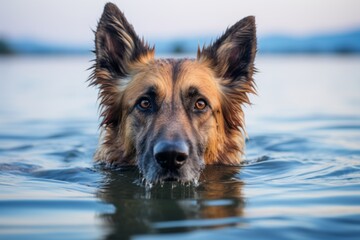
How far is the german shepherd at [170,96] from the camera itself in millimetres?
6730

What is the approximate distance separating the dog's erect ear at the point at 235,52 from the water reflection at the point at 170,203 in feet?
4.74

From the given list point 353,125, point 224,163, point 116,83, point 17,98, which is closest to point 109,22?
point 116,83

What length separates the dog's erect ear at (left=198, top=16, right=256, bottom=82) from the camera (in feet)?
26.1

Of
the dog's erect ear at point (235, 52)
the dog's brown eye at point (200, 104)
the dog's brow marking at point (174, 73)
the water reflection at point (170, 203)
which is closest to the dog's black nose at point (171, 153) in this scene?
the water reflection at point (170, 203)

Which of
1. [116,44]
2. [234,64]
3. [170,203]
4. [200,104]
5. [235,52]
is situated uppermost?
[116,44]

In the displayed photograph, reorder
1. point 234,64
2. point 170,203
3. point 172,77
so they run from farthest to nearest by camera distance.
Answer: point 234,64 → point 172,77 → point 170,203

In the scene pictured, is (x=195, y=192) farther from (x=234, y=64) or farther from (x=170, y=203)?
(x=234, y=64)

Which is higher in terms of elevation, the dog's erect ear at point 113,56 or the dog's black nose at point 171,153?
the dog's erect ear at point 113,56

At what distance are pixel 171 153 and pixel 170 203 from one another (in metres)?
0.56

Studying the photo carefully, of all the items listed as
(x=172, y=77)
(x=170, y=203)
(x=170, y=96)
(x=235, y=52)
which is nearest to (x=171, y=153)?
(x=170, y=203)

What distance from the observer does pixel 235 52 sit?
8133 millimetres

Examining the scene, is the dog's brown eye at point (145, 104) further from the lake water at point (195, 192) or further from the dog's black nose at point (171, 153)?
the dog's black nose at point (171, 153)

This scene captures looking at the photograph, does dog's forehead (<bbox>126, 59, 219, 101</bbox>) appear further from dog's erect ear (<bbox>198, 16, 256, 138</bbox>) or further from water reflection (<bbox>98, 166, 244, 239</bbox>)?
water reflection (<bbox>98, 166, 244, 239</bbox>)

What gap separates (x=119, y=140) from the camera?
7.86 meters
